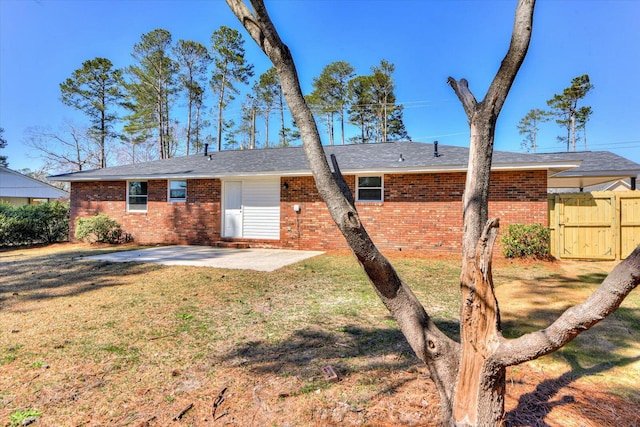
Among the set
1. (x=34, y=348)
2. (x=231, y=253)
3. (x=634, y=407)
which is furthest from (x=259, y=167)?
(x=634, y=407)

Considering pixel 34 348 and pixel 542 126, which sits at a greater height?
pixel 542 126

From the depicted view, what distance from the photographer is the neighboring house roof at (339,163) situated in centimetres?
949

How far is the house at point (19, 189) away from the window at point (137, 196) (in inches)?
651

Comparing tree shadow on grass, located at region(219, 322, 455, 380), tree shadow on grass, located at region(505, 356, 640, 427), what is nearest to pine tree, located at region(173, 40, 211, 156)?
tree shadow on grass, located at region(219, 322, 455, 380)

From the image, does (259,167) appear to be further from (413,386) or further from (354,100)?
(354,100)

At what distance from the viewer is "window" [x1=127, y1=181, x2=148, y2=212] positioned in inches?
527

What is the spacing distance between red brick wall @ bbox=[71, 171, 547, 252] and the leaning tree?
8.11 m

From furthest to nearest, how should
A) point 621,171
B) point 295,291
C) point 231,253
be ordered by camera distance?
point 621,171 → point 231,253 → point 295,291

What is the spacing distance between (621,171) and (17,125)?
40.8 meters

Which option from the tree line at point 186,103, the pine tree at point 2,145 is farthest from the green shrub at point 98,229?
the pine tree at point 2,145

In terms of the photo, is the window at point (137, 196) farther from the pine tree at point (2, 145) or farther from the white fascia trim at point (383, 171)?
the pine tree at point (2, 145)

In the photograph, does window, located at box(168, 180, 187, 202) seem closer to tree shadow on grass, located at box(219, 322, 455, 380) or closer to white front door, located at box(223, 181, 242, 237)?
white front door, located at box(223, 181, 242, 237)

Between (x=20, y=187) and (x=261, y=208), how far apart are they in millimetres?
24936

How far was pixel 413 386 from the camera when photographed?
2623 millimetres
